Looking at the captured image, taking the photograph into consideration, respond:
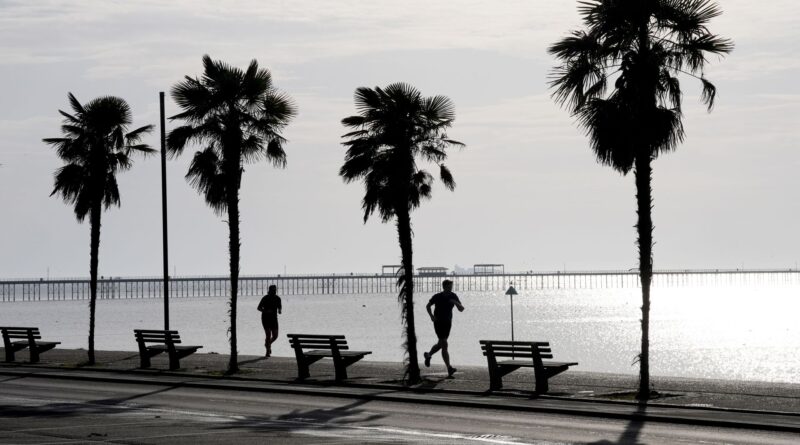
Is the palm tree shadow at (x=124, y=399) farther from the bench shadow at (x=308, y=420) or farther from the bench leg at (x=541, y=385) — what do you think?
the bench leg at (x=541, y=385)

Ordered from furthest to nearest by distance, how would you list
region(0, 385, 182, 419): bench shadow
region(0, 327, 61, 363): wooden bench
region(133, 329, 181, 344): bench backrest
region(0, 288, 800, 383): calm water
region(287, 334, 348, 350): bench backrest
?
region(0, 288, 800, 383): calm water < region(0, 327, 61, 363): wooden bench < region(133, 329, 181, 344): bench backrest < region(287, 334, 348, 350): bench backrest < region(0, 385, 182, 419): bench shadow

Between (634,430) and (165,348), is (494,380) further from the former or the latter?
(165,348)

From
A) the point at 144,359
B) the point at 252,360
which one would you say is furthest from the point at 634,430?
the point at 252,360

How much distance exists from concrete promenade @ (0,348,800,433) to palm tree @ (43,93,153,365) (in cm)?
454

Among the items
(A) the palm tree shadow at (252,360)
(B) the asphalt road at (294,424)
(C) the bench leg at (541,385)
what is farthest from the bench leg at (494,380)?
(A) the palm tree shadow at (252,360)

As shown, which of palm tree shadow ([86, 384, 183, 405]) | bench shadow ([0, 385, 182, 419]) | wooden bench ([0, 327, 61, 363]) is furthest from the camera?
wooden bench ([0, 327, 61, 363])

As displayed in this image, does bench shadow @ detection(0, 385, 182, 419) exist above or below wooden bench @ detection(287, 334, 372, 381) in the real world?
below

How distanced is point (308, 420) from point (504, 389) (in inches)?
247

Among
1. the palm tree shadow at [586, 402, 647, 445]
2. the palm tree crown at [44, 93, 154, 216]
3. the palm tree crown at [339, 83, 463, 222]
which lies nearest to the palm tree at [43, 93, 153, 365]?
the palm tree crown at [44, 93, 154, 216]

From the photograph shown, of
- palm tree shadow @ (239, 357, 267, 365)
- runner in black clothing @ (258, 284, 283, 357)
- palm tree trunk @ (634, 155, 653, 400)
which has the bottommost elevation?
palm tree shadow @ (239, 357, 267, 365)

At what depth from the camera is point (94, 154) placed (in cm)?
3728

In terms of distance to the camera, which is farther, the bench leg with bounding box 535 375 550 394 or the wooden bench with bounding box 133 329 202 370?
the wooden bench with bounding box 133 329 202 370

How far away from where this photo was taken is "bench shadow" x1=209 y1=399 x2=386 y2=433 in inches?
759

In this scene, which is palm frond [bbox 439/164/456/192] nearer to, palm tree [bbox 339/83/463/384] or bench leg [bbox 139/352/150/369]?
palm tree [bbox 339/83/463/384]
